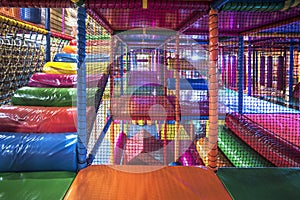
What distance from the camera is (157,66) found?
638cm

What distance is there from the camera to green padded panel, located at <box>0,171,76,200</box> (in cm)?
145

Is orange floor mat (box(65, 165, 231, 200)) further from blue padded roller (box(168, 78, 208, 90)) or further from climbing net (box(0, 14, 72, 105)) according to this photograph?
blue padded roller (box(168, 78, 208, 90))

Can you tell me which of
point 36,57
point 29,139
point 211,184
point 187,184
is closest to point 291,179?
point 211,184

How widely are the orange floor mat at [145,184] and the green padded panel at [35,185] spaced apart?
7cm

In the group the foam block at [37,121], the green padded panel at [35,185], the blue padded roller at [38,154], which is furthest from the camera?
the foam block at [37,121]

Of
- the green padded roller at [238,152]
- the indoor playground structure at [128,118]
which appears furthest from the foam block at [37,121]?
the green padded roller at [238,152]

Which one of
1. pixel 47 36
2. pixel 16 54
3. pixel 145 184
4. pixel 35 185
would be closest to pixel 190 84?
pixel 47 36

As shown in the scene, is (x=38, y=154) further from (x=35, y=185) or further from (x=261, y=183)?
(x=261, y=183)

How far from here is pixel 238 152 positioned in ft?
11.1

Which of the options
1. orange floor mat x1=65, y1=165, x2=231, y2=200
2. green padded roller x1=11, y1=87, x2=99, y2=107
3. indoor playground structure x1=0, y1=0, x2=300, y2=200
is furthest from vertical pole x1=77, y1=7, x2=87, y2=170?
green padded roller x1=11, y1=87, x2=99, y2=107

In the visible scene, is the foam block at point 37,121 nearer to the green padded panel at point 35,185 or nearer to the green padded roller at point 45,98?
the green padded roller at point 45,98

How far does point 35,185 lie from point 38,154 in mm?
265

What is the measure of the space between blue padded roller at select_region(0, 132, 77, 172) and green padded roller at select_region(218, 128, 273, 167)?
6.97 ft

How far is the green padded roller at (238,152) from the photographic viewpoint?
2948mm
